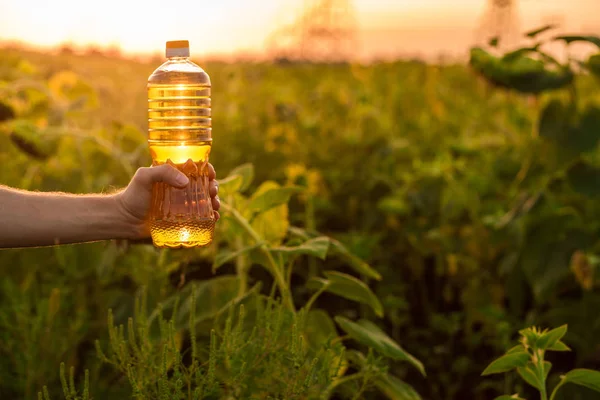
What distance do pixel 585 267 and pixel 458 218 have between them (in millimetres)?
1269

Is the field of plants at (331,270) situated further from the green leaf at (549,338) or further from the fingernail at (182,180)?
the fingernail at (182,180)

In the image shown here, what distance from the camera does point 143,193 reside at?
6.01 ft

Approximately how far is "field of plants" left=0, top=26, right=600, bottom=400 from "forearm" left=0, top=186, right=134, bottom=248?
0.61 feet

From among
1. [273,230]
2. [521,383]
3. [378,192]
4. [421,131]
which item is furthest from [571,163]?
[421,131]

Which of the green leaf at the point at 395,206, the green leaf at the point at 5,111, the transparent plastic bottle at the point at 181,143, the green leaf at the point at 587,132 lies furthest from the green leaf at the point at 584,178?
the green leaf at the point at 5,111

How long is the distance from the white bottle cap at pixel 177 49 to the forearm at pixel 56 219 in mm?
332

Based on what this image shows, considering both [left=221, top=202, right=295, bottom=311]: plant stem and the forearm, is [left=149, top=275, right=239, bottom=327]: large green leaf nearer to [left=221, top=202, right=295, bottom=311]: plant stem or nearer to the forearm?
[left=221, top=202, right=295, bottom=311]: plant stem

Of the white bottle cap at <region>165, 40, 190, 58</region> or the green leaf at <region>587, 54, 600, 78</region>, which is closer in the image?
the white bottle cap at <region>165, 40, 190, 58</region>

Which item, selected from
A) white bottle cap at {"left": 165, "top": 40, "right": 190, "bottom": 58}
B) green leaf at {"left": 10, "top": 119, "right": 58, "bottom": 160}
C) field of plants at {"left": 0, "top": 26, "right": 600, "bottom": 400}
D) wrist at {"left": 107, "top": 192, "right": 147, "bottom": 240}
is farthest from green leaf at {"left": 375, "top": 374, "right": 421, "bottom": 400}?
green leaf at {"left": 10, "top": 119, "right": 58, "bottom": 160}

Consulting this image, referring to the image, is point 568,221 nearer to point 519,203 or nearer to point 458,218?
point 519,203

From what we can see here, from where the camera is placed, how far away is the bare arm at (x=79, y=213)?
1.81 metres

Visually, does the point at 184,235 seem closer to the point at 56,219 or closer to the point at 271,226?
the point at 56,219

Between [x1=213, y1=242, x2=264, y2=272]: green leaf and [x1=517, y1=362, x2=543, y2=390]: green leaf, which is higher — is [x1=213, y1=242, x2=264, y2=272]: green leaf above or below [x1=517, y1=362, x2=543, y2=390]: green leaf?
above

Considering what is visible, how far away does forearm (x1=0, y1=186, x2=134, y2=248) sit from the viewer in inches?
71.7
